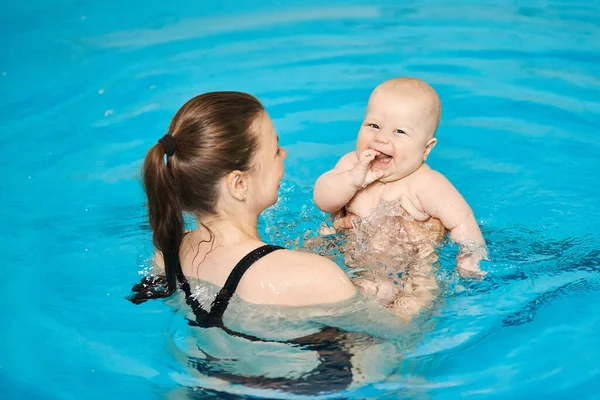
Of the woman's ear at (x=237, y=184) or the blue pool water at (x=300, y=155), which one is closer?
the woman's ear at (x=237, y=184)

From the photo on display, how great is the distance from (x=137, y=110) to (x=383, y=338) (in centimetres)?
328

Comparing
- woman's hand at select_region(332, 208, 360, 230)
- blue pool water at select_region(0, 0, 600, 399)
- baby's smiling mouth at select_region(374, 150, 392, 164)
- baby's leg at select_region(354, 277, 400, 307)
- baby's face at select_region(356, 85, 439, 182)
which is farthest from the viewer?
woman's hand at select_region(332, 208, 360, 230)

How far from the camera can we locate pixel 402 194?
12.4 ft

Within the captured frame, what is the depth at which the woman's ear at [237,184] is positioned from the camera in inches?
116

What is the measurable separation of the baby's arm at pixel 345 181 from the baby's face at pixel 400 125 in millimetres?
77

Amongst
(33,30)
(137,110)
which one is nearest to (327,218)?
(137,110)

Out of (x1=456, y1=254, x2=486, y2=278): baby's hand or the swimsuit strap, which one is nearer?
the swimsuit strap

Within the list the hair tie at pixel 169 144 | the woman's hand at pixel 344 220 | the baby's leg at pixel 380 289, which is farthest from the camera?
the woman's hand at pixel 344 220

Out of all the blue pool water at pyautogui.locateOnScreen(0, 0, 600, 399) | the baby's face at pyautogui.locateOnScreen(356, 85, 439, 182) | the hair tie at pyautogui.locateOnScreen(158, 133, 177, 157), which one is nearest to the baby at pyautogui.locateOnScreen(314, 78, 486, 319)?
the baby's face at pyautogui.locateOnScreen(356, 85, 439, 182)

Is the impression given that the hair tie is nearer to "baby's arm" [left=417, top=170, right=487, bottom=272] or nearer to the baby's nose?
the baby's nose

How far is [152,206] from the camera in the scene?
9.66 ft

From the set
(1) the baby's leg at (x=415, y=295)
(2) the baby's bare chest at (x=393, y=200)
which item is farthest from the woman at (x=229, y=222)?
(2) the baby's bare chest at (x=393, y=200)

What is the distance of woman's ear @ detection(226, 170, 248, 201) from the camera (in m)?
2.94

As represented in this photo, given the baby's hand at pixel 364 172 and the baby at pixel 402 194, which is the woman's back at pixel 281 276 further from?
the baby's hand at pixel 364 172
